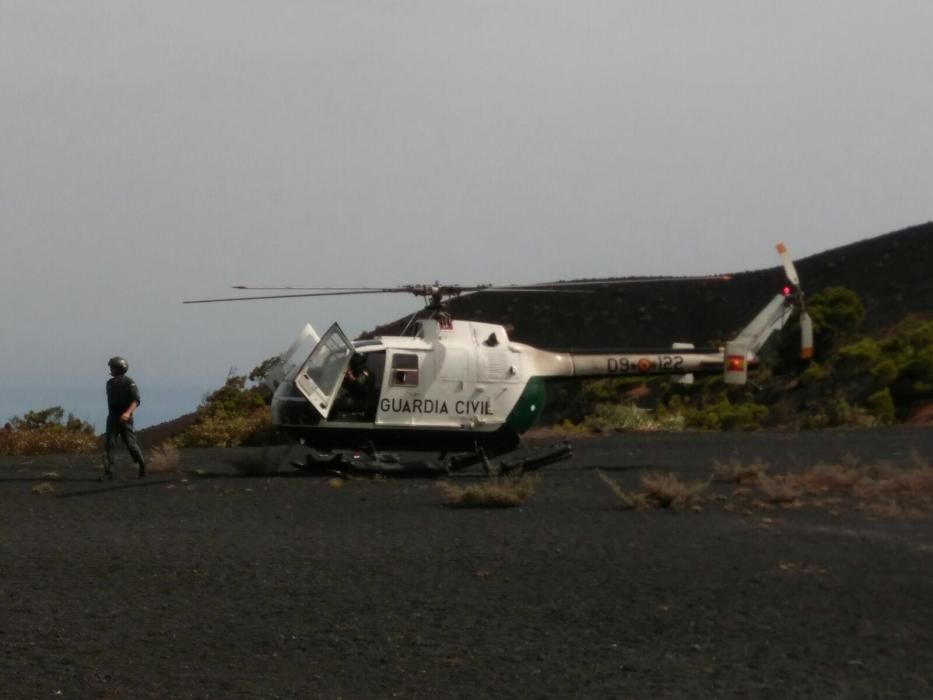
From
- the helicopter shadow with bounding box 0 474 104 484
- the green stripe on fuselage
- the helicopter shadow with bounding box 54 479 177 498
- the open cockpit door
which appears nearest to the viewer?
the helicopter shadow with bounding box 54 479 177 498

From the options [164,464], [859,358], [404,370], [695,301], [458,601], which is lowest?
[458,601]

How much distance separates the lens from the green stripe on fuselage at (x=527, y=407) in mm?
20766

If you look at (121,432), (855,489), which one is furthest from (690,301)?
(855,489)

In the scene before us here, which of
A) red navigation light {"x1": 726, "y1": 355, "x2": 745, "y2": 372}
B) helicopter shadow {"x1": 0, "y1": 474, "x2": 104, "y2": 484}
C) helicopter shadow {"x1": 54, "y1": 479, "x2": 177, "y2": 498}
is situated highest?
red navigation light {"x1": 726, "y1": 355, "x2": 745, "y2": 372}

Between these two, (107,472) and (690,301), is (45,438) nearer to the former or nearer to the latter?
(107,472)

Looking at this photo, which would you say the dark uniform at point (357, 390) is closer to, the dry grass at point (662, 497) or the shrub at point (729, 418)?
the dry grass at point (662, 497)

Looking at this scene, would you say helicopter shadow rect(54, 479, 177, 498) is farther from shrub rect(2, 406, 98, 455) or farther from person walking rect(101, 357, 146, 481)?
shrub rect(2, 406, 98, 455)

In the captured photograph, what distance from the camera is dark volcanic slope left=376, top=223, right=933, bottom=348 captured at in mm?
66250

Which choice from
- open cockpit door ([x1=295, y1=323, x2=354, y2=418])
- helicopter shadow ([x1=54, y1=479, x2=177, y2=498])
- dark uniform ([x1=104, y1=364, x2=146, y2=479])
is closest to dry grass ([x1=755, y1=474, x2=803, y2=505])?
open cockpit door ([x1=295, y1=323, x2=354, y2=418])

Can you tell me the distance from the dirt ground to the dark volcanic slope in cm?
4844

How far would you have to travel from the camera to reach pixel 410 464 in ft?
67.7

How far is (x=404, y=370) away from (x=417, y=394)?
0.39 m

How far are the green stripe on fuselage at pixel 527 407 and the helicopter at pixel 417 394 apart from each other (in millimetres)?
15

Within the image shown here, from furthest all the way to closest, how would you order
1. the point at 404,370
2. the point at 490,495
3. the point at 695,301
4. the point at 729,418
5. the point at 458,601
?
the point at 695,301 < the point at 729,418 < the point at 404,370 < the point at 490,495 < the point at 458,601
